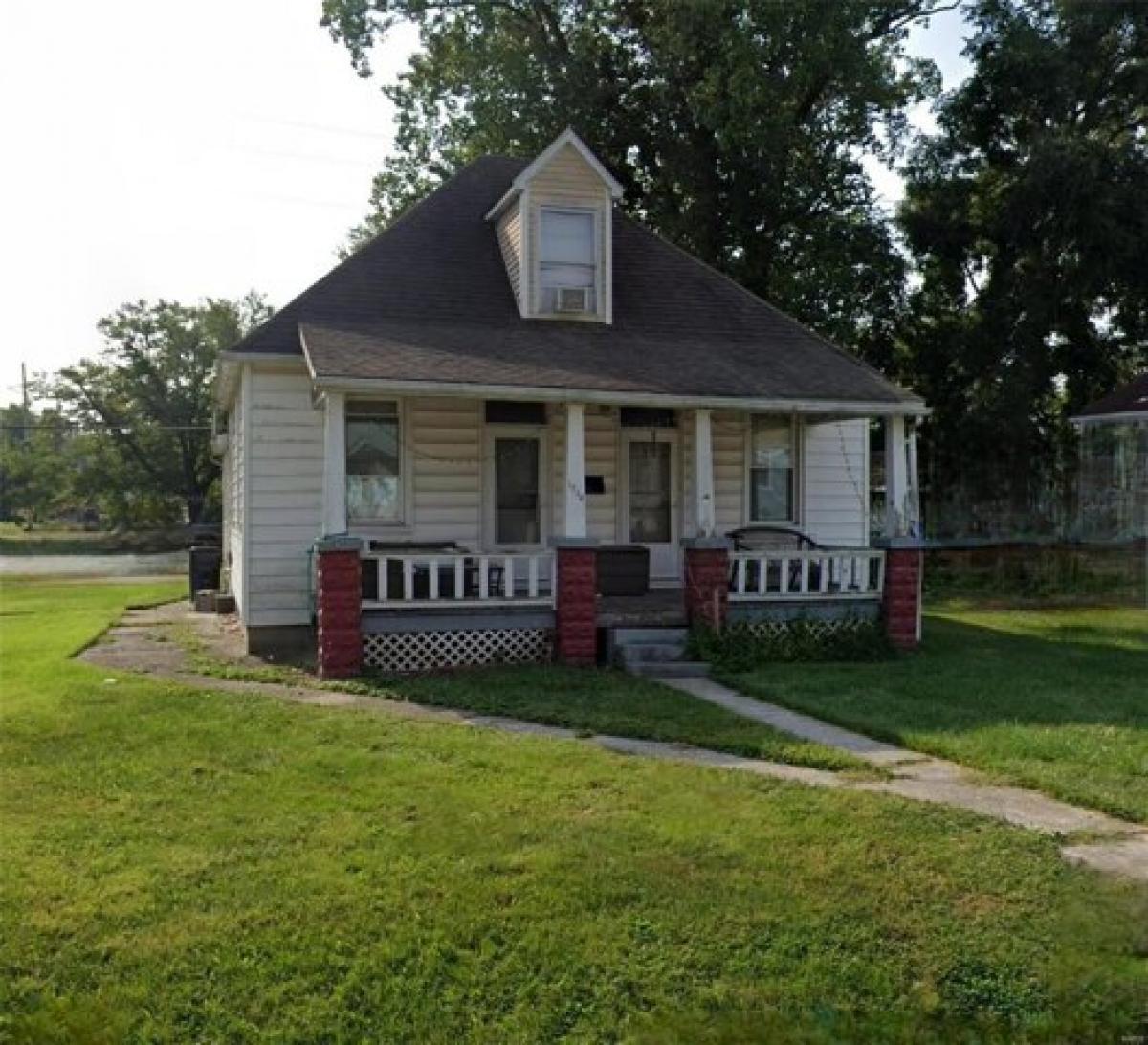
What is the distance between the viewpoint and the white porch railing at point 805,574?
1222 centimetres

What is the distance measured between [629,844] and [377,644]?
6.04 meters

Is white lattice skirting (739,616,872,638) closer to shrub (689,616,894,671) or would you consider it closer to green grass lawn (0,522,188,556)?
shrub (689,616,894,671)

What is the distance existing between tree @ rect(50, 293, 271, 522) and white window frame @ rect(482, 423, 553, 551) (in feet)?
149

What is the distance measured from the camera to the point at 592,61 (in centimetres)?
2420

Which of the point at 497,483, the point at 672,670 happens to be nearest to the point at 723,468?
the point at 497,483

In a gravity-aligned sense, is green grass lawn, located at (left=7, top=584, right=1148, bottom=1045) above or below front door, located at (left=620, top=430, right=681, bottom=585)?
below

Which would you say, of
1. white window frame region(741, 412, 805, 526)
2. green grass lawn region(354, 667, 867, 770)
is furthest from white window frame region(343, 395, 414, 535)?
white window frame region(741, 412, 805, 526)

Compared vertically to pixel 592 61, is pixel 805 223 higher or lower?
lower

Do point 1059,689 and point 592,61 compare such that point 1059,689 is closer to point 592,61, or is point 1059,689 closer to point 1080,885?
point 1080,885

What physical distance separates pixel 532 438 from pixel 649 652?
3658 millimetres

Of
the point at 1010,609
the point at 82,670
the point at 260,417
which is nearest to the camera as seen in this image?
the point at 82,670

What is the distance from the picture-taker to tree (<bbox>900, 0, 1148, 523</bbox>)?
22234 mm

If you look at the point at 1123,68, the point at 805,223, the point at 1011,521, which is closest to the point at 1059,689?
the point at 1011,521

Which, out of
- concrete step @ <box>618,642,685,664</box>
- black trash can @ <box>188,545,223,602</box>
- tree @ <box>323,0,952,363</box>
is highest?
tree @ <box>323,0,952,363</box>
